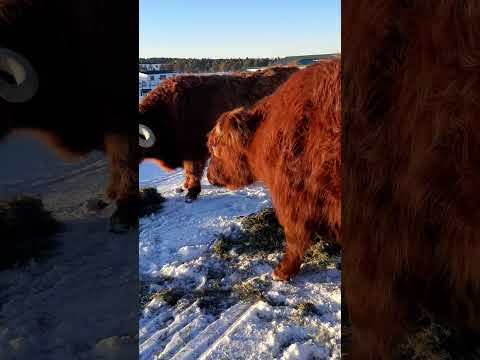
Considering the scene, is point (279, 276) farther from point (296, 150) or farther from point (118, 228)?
point (118, 228)

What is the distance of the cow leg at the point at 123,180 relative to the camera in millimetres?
568

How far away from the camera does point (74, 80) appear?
0.52 m

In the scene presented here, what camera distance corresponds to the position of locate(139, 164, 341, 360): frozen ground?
1.53 m

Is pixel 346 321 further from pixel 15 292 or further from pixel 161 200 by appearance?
pixel 161 200

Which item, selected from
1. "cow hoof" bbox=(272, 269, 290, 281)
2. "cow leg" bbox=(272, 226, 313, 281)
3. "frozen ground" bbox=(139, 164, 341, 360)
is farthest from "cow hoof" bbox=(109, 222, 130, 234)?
"cow hoof" bbox=(272, 269, 290, 281)

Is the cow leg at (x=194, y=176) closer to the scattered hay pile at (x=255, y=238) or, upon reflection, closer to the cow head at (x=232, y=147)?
the scattered hay pile at (x=255, y=238)

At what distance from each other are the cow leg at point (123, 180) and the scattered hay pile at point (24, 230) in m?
0.09

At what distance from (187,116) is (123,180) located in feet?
10.2

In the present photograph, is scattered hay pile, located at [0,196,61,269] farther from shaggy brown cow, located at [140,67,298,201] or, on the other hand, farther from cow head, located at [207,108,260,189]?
shaggy brown cow, located at [140,67,298,201]

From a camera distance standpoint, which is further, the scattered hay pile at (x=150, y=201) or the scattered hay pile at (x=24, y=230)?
the scattered hay pile at (x=150, y=201)

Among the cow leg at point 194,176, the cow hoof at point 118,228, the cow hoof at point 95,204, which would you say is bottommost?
the cow leg at point 194,176

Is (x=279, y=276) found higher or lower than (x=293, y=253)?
lower

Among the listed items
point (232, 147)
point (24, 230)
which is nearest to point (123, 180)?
point (24, 230)

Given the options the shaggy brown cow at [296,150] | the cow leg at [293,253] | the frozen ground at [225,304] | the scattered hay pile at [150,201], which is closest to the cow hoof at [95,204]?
the shaggy brown cow at [296,150]
